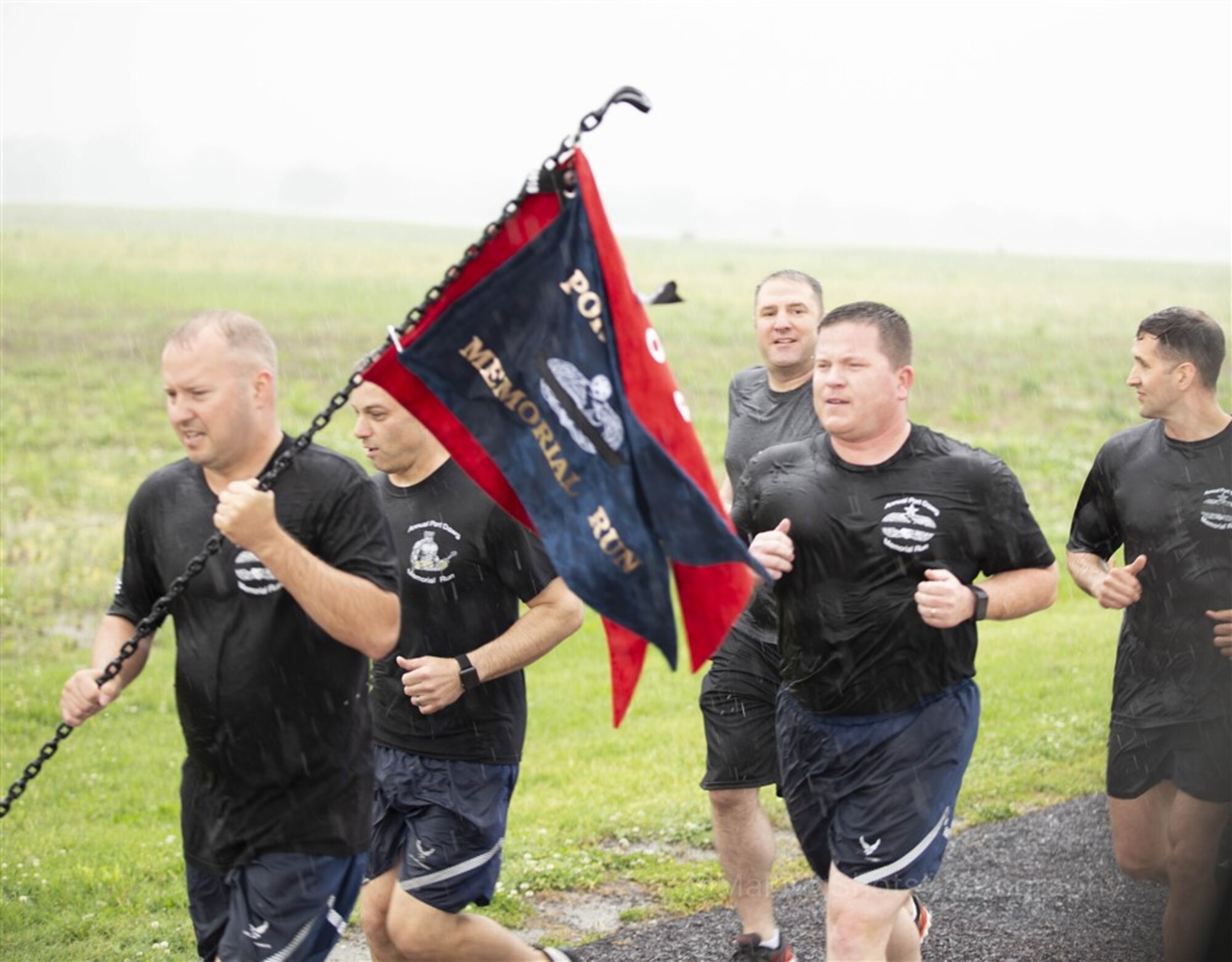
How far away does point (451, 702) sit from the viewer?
5.06m

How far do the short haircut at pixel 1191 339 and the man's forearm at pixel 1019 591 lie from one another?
4.37ft

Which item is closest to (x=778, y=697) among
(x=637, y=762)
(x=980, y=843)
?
(x=980, y=843)

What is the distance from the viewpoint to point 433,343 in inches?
170

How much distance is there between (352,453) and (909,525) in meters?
17.9

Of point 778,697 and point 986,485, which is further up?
point 986,485

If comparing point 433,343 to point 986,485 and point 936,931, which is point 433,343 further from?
point 936,931

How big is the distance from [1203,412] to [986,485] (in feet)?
4.70

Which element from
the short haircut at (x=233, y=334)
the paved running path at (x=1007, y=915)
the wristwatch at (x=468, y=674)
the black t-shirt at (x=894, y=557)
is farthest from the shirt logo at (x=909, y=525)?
the paved running path at (x=1007, y=915)

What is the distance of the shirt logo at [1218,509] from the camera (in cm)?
572

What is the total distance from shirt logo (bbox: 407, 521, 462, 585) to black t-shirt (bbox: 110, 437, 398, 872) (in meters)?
0.86

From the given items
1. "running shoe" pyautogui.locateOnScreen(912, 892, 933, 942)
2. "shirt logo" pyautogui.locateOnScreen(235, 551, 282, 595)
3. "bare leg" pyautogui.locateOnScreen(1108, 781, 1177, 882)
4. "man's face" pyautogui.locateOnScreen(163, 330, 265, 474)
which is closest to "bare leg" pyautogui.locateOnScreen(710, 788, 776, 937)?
"running shoe" pyautogui.locateOnScreen(912, 892, 933, 942)

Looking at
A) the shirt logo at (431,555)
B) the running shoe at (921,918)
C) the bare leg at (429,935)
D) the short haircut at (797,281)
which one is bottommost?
the running shoe at (921,918)

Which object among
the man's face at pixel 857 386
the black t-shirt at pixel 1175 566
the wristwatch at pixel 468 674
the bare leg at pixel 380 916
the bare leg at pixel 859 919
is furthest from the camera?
the black t-shirt at pixel 1175 566

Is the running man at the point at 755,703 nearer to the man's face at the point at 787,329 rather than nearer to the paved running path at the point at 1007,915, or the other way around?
the man's face at the point at 787,329
